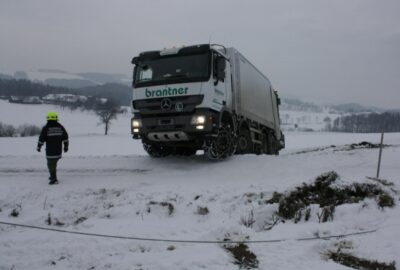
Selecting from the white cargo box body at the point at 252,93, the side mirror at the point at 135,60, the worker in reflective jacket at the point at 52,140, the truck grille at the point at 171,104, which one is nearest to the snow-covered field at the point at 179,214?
the worker in reflective jacket at the point at 52,140

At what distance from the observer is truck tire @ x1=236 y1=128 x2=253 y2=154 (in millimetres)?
13081

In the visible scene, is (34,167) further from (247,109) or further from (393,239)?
(393,239)

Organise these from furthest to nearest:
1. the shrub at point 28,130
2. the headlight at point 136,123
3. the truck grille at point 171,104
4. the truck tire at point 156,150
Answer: the shrub at point 28,130
the truck tire at point 156,150
the headlight at point 136,123
the truck grille at point 171,104

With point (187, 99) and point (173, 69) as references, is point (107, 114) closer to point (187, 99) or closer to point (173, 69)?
point (173, 69)

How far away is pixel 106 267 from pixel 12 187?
5512mm

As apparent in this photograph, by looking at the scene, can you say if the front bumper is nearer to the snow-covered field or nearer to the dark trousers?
the snow-covered field

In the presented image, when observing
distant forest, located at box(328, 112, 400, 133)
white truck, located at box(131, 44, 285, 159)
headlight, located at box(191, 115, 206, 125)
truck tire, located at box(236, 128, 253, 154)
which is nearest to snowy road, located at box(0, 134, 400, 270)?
white truck, located at box(131, 44, 285, 159)

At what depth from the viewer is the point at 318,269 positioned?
178 inches

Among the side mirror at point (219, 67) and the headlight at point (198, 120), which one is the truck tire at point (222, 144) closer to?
the headlight at point (198, 120)

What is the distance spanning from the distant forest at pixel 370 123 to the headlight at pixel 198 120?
36491 mm

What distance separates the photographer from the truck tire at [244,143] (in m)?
13.1

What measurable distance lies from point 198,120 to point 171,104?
2.93 feet

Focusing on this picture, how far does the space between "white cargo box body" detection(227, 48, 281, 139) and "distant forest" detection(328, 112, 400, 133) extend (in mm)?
28801

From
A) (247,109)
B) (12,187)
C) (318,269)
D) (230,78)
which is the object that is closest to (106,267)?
(318,269)
